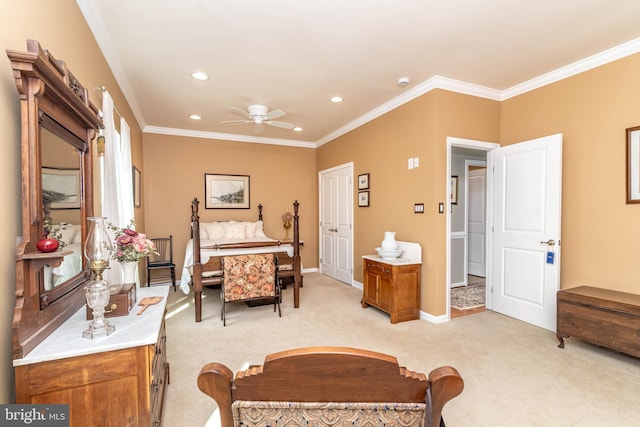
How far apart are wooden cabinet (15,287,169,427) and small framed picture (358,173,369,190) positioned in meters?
3.98

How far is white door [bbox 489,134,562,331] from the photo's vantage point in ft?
10.8

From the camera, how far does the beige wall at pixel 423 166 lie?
3.56 metres

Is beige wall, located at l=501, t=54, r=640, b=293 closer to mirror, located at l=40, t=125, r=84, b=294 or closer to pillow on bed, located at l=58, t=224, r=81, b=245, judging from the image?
mirror, located at l=40, t=125, r=84, b=294

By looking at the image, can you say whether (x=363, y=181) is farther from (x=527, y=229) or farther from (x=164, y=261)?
(x=164, y=261)

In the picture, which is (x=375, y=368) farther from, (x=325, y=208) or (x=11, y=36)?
(x=325, y=208)

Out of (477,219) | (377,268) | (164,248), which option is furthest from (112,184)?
(477,219)

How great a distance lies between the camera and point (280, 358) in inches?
26.2

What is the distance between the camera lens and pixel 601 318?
261 cm

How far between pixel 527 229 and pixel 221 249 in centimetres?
429

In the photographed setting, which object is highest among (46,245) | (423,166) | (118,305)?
(423,166)

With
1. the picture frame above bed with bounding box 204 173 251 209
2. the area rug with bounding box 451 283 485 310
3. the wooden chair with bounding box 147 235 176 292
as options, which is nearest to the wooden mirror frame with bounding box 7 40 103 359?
the wooden chair with bounding box 147 235 176 292

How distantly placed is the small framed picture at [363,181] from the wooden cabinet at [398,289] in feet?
4.79

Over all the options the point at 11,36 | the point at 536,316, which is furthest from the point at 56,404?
the point at 536,316

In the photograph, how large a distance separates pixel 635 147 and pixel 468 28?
198 centimetres
